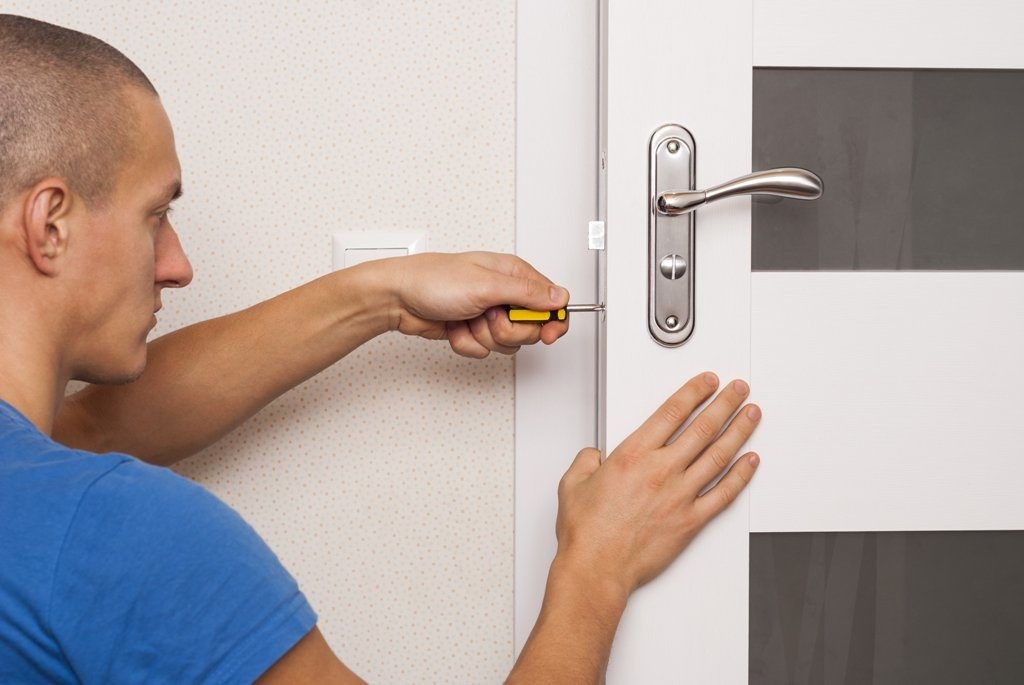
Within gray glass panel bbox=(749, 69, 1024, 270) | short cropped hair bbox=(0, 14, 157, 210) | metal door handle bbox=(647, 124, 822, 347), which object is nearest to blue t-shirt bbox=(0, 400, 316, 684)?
short cropped hair bbox=(0, 14, 157, 210)

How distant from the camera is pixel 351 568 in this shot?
0.95 metres

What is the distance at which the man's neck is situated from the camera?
0.62 metres

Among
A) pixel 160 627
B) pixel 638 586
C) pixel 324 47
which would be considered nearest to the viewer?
pixel 160 627

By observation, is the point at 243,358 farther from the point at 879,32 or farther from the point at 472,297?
the point at 879,32

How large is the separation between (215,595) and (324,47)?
62 cm

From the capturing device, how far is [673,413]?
793 millimetres

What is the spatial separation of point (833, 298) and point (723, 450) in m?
0.18

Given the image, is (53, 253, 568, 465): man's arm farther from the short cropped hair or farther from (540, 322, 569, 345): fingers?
the short cropped hair

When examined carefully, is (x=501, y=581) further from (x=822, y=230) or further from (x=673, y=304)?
(x=822, y=230)

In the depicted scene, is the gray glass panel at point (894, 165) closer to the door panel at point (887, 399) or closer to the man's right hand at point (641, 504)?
the door panel at point (887, 399)

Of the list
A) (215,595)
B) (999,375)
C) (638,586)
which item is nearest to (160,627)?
(215,595)

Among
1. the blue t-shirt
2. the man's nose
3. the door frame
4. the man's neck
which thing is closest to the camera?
the blue t-shirt

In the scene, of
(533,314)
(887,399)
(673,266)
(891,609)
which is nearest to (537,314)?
(533,314)

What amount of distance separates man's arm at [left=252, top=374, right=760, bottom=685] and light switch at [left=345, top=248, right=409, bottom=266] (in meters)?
0.31
